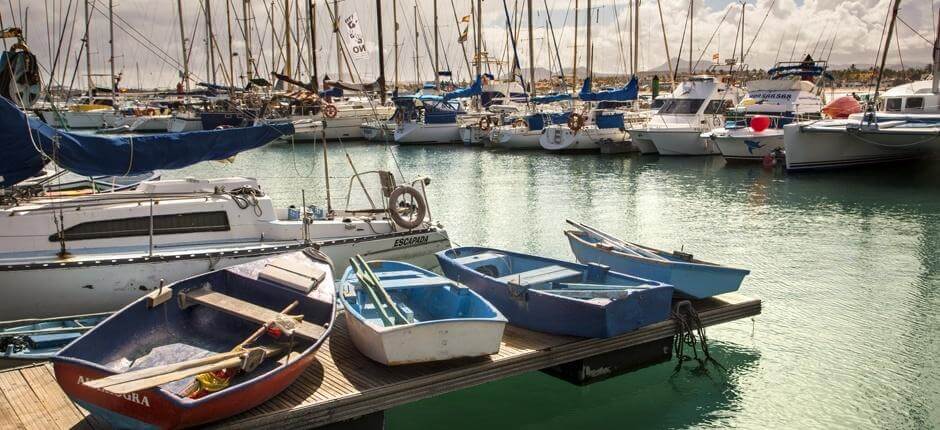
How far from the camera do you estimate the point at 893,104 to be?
37156mm

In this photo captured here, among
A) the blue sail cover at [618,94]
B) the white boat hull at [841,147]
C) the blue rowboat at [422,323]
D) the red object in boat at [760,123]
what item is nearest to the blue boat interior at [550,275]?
the blue rowboat at [422,323]

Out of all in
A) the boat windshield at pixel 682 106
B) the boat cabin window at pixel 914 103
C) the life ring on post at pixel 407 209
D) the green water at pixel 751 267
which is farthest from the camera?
the boat windshield at pixel 682 106

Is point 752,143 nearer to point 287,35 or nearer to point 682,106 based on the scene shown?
point 682,106

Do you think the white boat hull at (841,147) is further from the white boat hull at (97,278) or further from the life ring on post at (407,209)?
the white boat hull at (97,278)

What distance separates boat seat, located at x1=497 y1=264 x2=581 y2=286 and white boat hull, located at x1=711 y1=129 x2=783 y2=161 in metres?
29.9

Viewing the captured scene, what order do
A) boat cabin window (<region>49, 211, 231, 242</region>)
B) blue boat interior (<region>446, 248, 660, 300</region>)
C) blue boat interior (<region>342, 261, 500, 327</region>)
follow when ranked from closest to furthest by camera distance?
blue boat interior (<region>342, 261, 500, 327</region>) < blue boat interior (<region>446, 248, 660, 300</region>) < boat cabin window (<region>49, 211, 231, 242</region>)

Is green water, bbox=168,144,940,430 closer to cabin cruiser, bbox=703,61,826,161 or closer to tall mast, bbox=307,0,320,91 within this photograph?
cabin cruiser, bbox=703,61,826,161

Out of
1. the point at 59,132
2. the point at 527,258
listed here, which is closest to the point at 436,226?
the point at 527,258

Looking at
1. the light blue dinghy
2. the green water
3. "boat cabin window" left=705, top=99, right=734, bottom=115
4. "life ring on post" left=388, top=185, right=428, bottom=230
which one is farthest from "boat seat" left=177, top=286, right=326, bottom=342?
"boat cabin window" left=705, top=99, right=734, bottom=115

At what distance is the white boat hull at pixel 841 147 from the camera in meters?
34.3

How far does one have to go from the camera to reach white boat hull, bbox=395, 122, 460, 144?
5516cm

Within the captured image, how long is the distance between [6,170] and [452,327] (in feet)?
28.4

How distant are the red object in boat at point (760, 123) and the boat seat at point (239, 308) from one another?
3523 cm

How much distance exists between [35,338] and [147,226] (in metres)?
3.49
